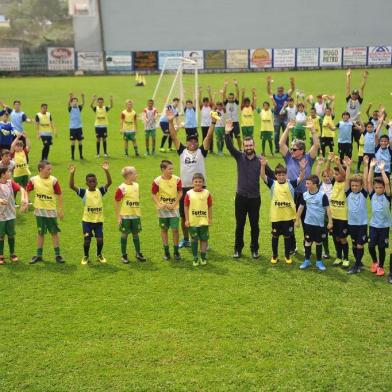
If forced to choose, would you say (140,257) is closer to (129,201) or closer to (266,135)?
A: (129,201)

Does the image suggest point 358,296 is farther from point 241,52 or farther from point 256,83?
point 241,52

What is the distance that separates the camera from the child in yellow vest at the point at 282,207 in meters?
10.1

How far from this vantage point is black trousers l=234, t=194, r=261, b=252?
1035 cm

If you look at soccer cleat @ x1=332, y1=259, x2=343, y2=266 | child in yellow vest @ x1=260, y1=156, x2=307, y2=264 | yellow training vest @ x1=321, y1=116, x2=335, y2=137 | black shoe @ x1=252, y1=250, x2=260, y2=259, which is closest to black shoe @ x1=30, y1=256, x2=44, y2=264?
black shoe @ x1=252, y1=250, x2=260, y2=259

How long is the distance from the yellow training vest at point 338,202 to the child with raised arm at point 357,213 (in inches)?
8.6

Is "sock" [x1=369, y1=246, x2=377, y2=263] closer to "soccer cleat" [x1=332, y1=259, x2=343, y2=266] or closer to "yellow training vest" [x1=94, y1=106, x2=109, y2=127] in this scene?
"soccer cleat" [x1=332, y1=259, x2=343, y2=266]

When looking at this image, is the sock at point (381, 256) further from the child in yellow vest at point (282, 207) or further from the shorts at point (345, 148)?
the shorts at point (345, 148)

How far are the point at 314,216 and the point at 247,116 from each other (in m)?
11.2

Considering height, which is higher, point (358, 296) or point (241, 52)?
point (241, 52)

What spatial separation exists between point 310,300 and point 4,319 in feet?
15.2

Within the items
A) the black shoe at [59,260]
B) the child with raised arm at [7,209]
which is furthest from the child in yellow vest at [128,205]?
the child with raised arm at [7,209]

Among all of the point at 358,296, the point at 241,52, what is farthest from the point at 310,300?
the point at 241,52

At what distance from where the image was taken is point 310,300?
8.66 m

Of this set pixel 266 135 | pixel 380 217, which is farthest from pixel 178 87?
pixel 380 217
